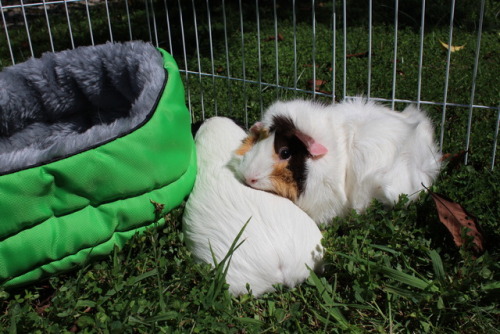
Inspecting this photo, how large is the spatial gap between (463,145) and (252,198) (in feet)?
3.26

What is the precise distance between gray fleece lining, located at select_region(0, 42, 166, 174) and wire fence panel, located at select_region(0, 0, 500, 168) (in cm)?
37

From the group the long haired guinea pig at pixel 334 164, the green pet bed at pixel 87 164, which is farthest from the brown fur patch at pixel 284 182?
the green pet bed at pixel 87 164

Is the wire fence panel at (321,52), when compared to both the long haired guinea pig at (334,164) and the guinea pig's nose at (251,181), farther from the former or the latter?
the guinea pig's nose at (251,181)

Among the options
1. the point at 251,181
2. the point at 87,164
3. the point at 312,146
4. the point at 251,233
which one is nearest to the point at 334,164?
the point at 312,146

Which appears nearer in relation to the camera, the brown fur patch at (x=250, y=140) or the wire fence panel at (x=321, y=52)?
the brown fur patch at (x=250, y=140)

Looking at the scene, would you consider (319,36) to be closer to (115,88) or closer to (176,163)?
(115,88)

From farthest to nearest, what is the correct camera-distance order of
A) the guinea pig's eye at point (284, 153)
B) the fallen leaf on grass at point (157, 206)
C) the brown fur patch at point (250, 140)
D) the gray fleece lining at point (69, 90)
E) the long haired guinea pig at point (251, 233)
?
the gray fleece lining at point (69, 90), the brown fur patch at point (250, 140), the guinea pig's eye at point (284, 153), the fallen leaf on grass at point (157, 206), the long haired guinea pig at point (251, 233)

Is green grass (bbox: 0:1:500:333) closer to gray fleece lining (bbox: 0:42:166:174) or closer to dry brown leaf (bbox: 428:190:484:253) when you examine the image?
dry brown leaf (bbox: 428:190:484:253)

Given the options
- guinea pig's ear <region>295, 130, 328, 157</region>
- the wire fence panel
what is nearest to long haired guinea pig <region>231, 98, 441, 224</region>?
guinea pig's ear <region>295, 130, 328, 157</region>

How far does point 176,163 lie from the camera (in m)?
1.67

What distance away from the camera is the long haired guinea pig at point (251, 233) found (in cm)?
142

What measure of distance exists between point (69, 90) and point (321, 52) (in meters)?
1.80

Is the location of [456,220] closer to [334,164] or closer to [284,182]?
[334,164]

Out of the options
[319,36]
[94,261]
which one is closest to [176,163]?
→ [94,261]
